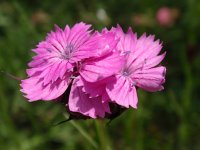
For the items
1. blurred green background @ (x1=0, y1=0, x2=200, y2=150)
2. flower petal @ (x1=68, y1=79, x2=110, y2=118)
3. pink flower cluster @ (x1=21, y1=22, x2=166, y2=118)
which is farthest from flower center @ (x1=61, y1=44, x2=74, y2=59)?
blurred green background @ (x1=0, y1=0, x2=200, y2=150)

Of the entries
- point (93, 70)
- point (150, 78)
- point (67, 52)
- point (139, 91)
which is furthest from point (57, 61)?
point (139, 91)

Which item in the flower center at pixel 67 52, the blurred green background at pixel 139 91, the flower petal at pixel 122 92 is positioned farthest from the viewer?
the blurred green background at pixel 139 91

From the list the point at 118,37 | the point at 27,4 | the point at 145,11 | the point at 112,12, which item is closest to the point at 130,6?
the point at 112,12

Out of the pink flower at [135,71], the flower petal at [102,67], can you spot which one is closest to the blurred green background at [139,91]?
the pink flower at [135,71]

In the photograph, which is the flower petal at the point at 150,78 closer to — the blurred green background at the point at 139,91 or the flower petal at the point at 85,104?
the flower petal at the point at 85,104

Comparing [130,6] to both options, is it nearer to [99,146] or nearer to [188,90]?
[188,90]

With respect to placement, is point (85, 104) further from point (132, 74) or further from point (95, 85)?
point (132, 74)
